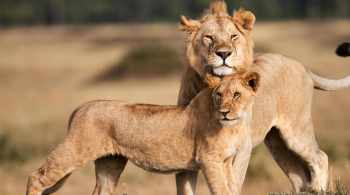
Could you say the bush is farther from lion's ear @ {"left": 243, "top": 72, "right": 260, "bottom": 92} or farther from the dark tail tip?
lion's ear @ {"left": 243, "top": 72, "right": 260, "bottom": 92}

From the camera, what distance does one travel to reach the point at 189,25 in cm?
563

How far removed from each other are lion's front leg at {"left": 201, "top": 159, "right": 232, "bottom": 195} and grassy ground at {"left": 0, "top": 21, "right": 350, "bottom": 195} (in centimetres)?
160

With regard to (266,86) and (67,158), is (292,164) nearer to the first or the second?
(266,86)

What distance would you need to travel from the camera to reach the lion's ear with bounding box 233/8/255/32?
18.3 feet

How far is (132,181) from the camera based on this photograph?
10.7 meters

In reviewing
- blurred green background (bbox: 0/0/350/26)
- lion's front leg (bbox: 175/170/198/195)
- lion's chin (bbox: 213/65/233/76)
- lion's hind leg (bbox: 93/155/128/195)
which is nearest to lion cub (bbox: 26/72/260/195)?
lion's chin (bbox: 213/65/233/76)

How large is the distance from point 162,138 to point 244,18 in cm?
123

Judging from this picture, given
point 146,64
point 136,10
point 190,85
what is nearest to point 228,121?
point 190,85

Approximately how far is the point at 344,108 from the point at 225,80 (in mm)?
11266

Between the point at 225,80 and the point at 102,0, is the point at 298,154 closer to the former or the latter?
the point at 225,80

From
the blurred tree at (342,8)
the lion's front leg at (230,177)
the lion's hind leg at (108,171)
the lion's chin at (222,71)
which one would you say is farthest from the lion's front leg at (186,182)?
the blurred tree at (342,8)

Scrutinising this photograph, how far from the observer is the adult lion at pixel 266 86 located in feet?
17.6

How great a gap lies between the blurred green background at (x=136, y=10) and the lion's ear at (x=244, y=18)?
4681 centimetres

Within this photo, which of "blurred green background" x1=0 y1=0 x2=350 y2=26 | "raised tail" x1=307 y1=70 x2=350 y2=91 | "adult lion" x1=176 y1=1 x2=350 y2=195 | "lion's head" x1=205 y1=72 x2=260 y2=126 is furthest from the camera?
"blurred green background" x1=0 y1=0 x2=350 y2=26
